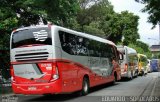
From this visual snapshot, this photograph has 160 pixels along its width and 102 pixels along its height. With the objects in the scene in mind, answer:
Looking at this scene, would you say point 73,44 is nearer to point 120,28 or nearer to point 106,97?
point 106,97

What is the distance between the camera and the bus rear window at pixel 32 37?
16.1 m

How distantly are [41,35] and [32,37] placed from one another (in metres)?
0.42

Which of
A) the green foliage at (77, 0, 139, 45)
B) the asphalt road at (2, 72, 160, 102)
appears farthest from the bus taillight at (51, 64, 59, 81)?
the green foliage at (77, 0, 139, 45)

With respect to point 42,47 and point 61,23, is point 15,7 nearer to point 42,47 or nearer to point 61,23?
point 61,23

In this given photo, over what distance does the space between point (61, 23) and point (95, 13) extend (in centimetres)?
3740

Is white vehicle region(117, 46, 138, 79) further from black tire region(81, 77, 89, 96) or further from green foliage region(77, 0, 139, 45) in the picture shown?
green foliage region(77, 0, 139, 45)

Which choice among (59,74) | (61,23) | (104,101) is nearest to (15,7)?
(61,23)

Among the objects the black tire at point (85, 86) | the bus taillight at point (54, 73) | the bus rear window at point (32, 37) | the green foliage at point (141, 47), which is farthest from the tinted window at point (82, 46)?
the green foliage at point (141, 47)

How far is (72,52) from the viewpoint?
1761 centimetres

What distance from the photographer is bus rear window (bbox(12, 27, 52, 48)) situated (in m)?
16.1

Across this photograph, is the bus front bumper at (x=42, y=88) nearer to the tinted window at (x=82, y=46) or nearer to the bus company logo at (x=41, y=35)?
the tinted window at (x=82, y=46)

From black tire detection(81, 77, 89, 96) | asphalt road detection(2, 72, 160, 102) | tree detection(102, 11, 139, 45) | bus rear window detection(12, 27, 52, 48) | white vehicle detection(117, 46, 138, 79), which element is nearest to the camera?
bus rear window detection(12, 27, 52, 48)

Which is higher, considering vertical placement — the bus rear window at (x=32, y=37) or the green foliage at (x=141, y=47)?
the green foliage at (x=141, y=47)

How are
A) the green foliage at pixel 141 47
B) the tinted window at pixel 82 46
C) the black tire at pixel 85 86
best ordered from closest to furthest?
the tinted window at pixel 82 46
the black tire at pixel 85 86
the green foliage at pixel 141 47
